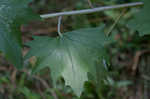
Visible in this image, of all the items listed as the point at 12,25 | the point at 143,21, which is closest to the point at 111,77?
the point at 143,21

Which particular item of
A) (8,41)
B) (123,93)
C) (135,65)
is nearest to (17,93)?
(123,93)

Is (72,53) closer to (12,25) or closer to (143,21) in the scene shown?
(12,25)

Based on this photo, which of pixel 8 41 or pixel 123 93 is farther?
pixel 123 93

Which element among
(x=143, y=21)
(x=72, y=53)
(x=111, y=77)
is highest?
(x=143, y=21)

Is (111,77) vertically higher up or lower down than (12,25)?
lower down

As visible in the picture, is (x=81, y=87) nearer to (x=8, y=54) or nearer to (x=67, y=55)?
(x=67, y=55)

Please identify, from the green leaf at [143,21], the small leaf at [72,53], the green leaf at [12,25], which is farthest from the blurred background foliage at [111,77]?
the green leaf at [12,25]

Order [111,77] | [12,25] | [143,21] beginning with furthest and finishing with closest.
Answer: [111,77] → [143,21] → [12,25]
